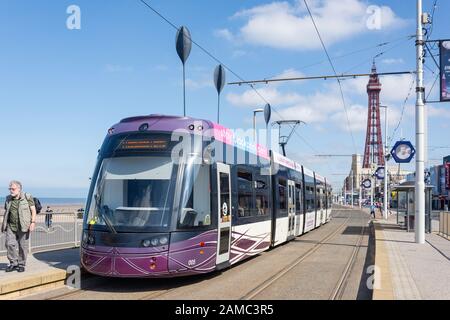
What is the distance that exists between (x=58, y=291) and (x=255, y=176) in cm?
606

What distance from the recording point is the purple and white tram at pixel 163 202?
933 centimetres

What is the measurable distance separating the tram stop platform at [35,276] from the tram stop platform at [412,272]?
5637 millimetres

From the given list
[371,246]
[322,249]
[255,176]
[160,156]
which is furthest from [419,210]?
[160,156]

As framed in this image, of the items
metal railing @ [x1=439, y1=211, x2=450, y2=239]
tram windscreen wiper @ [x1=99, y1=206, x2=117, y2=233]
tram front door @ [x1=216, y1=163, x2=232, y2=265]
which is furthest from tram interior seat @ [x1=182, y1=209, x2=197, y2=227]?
metal railing @ [x1=439, y1=211, x2=450, y2=239]

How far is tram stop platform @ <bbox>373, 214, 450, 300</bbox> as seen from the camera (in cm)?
865

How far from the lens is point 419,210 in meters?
18.2

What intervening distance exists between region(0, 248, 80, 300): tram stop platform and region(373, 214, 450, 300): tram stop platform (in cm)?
564

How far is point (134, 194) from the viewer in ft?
31.8

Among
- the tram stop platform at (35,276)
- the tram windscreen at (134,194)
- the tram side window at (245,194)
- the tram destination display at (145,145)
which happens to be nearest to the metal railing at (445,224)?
the tram side window at (245,194)

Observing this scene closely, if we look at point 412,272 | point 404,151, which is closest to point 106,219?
point 412,272

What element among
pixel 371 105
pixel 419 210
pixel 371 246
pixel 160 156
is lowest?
pixel 371 246

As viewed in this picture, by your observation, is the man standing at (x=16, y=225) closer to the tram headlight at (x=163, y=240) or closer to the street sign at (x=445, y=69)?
the tram headlight at (x=163, y=240)

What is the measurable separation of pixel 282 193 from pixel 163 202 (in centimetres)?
815
